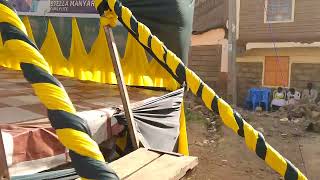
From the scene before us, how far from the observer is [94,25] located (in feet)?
17.3

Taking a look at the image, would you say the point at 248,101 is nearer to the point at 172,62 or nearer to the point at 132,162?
the point at 132,162

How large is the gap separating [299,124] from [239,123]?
1050 cm

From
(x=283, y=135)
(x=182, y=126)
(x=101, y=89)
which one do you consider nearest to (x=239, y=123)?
(x=182, y=126)

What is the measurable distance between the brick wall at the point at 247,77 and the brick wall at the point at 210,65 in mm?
668

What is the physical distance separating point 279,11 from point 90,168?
14.9 m

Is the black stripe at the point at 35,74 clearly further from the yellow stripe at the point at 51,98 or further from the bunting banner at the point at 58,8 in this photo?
the bunting banner at the point at 58,8

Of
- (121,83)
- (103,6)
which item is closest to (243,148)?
(121,83)

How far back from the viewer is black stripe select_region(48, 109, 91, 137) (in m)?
1.09

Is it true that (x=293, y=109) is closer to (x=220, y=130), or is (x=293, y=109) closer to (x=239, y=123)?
(x=220, y=130)

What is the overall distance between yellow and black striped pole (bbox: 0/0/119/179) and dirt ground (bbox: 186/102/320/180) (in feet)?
15.8

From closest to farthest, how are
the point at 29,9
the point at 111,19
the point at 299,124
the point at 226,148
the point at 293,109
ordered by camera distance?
the point at 111,19
the point at 29,9
the point at 226,148
the point at 299,124
the point at 293,109

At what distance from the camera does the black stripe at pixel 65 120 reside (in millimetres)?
1086

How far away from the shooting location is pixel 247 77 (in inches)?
613

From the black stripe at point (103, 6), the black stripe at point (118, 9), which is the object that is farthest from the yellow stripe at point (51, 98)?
the black stripe at point (103, 6)
